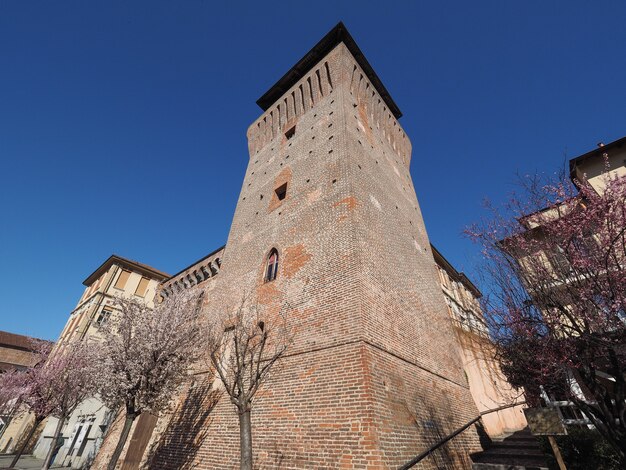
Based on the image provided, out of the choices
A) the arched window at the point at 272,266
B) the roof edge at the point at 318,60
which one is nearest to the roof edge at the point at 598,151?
the roof edge at the point at 318,60

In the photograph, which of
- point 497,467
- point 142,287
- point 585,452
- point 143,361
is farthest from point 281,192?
point 142,287

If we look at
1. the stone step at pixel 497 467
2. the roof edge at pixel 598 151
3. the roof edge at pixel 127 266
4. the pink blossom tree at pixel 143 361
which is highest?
the roof edge at pixel 127 266

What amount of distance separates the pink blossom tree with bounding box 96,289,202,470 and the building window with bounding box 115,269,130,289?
60.2ft

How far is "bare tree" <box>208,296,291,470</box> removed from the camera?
6.22 metres

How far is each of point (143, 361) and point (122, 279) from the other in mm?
21106

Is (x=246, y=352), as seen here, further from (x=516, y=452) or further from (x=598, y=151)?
(x=598, y=151)

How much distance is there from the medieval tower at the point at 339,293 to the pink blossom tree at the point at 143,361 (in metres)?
1.57

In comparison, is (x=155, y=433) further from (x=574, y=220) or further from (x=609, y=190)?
(x=609, y=190)

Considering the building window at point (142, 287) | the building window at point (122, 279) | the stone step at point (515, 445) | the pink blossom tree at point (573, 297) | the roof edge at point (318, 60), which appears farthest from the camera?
the building window at point (142, 287)

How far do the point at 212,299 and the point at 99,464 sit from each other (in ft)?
22.8

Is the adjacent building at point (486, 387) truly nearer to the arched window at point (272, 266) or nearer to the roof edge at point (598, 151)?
the arched window at point (272, 266)

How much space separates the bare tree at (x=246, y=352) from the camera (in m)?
6.22

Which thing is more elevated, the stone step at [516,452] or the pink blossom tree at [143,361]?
the pink blossom tree at [143,361]

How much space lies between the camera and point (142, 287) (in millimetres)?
26719
